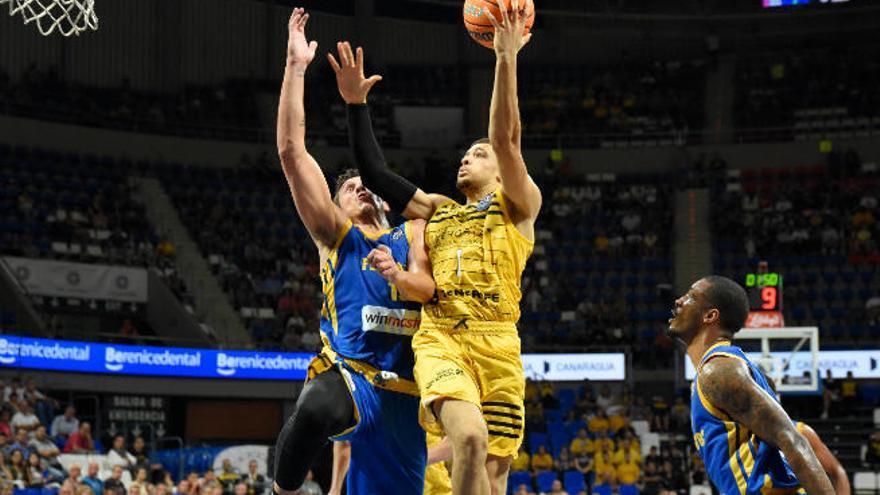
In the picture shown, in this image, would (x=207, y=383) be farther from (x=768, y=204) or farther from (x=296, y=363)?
(x=768, y=204)

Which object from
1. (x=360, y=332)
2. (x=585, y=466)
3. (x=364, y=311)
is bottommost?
(x=360, y=332)

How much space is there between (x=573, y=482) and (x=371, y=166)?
17979 mm

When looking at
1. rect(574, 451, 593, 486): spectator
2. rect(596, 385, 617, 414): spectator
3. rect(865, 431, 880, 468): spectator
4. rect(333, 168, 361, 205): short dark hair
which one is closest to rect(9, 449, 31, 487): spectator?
rect(574, 451, 593, 486): spectator

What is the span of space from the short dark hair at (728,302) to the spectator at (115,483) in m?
14.0

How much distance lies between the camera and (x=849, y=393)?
28.5 meters

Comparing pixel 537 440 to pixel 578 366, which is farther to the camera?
pixel 578 366

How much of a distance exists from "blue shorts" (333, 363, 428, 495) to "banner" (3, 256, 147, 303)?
2229 centimetres

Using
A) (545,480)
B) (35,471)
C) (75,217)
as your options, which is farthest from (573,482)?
(75,217)

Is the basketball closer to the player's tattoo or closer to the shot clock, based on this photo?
the player's tattoo

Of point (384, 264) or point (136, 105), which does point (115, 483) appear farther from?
point (136, 105)

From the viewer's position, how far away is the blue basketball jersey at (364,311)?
24.0 feet

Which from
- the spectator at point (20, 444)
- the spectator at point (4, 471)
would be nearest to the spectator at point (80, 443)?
the spectator at point (20, 444)

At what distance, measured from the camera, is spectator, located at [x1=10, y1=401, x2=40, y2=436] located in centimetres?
2114

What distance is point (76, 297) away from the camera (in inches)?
1138
